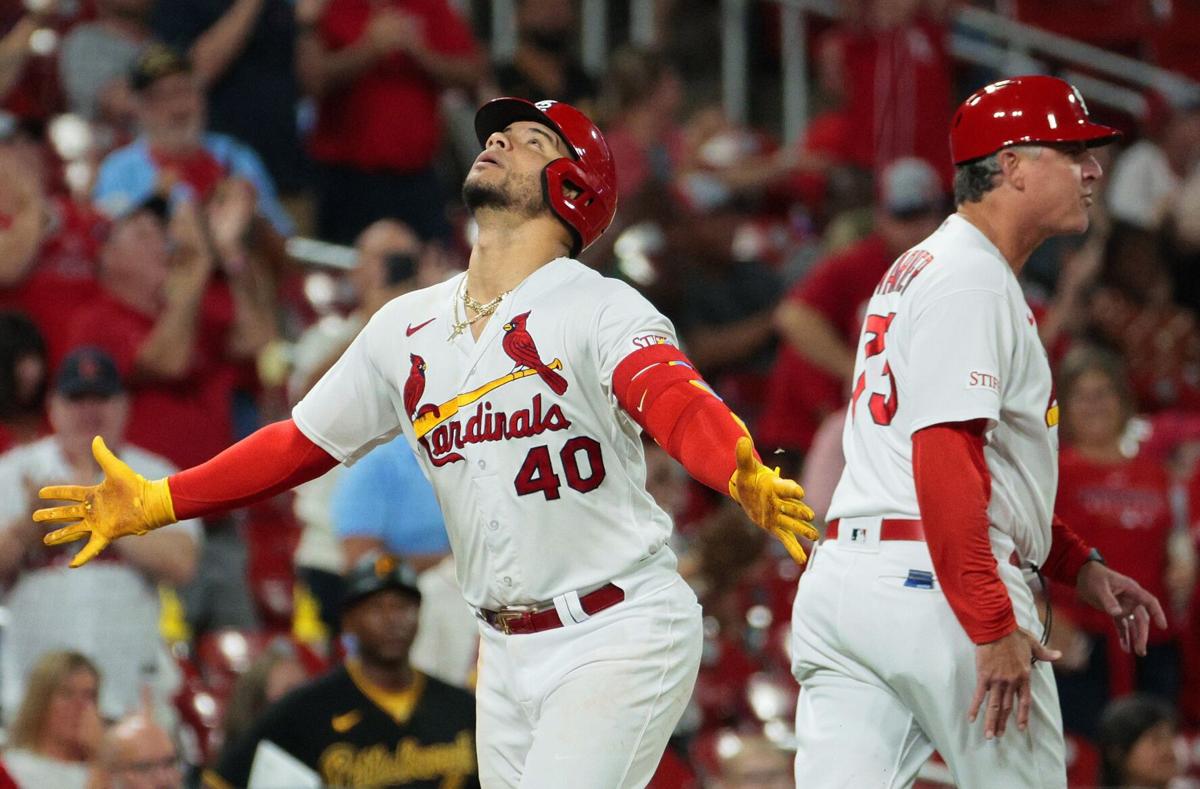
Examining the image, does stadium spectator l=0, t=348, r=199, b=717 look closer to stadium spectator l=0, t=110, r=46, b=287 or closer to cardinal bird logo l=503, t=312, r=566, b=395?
stadium spectator l=0, t=110, r=46, b=287

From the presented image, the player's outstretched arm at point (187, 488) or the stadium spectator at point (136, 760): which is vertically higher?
the player's outstretched arm at point (187, 488)

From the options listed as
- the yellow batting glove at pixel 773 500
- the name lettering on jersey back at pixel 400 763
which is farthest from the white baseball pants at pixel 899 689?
the name lettering on jersey back at pixel 400 763

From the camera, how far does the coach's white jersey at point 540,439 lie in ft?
13.6

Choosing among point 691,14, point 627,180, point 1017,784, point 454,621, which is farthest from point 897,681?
point 691,14

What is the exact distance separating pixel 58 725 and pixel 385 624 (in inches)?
41.5

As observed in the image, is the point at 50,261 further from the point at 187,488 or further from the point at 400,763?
the point at 187,488

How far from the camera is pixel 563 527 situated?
13.6 feet

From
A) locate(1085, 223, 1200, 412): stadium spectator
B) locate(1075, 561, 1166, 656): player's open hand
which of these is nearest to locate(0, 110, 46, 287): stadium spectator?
locate(1075, 561, 1166, 656): player's open hand

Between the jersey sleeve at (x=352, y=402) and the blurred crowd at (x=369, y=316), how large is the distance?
199 centimetres

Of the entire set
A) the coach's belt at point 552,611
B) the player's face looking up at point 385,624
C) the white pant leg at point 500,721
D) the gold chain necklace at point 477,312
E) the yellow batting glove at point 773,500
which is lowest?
the player's face looking up at point 385,624

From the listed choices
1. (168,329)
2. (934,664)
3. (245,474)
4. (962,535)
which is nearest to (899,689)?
(934,664)

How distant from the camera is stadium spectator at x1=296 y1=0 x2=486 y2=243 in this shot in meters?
9.75

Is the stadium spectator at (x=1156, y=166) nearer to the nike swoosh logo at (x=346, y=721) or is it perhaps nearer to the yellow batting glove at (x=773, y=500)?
the nike swoosh logo at (x=346, y=721)

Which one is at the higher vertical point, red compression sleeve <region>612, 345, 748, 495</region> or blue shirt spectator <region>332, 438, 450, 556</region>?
red compression sleeve <region>612, 345, 748, 495</region>
